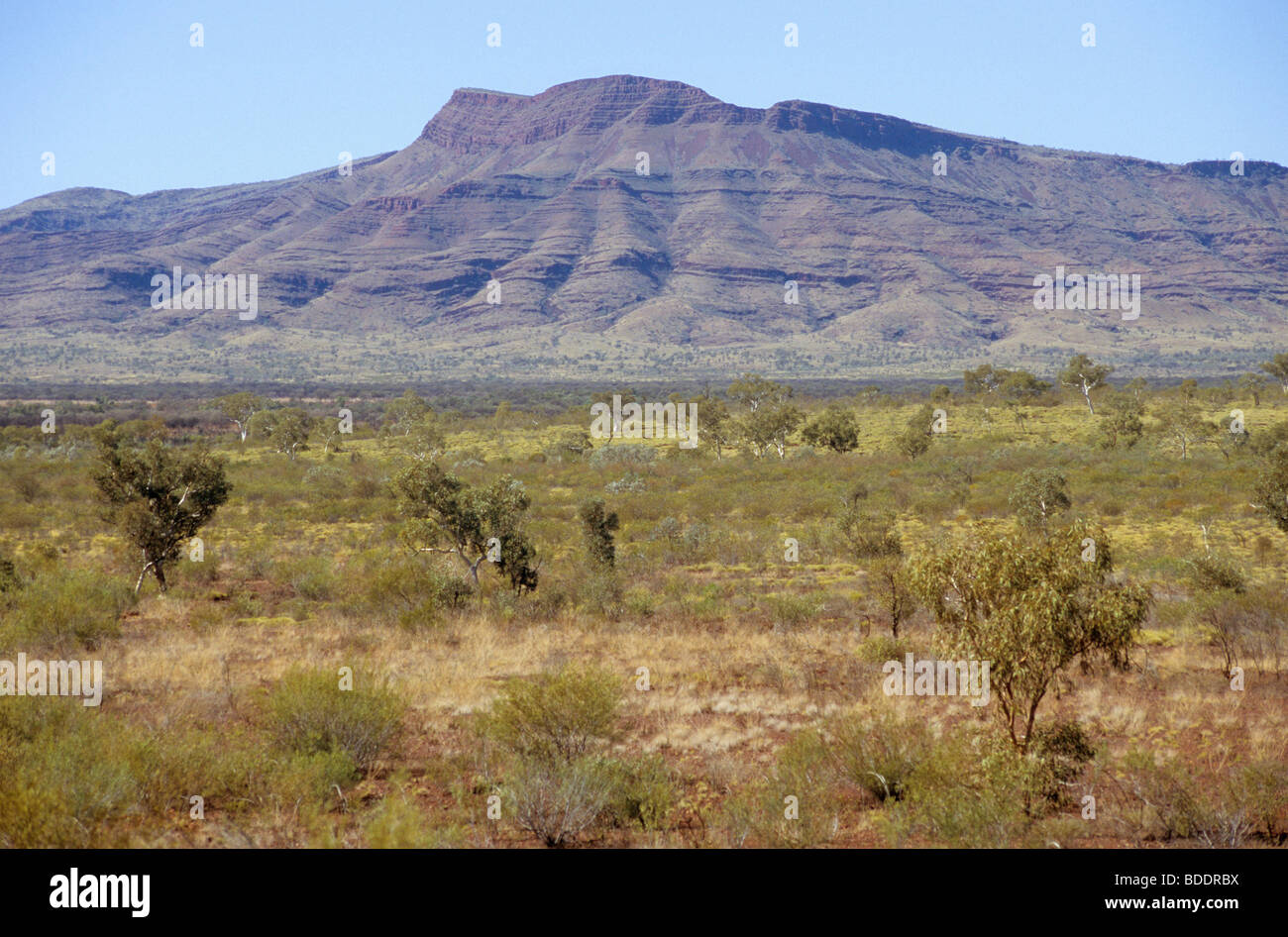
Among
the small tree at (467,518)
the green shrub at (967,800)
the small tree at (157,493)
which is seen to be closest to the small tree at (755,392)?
the small tree at (467,518)

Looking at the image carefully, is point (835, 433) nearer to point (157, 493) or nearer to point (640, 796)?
point (157, 493)

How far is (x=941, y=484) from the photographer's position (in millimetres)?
38875

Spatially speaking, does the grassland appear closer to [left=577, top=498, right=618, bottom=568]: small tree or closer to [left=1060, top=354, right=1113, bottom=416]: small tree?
[left=577, top=498, right=618, bottom=568]: small tree

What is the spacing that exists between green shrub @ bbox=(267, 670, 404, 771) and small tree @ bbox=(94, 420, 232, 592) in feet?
39.4

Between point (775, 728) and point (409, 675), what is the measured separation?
556cm

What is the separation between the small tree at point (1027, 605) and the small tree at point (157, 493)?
17.1 metres

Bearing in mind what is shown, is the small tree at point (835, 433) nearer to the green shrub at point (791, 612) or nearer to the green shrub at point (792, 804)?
the green shrub at point (791, 612)

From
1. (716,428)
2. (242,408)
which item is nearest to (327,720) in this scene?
(716,428)

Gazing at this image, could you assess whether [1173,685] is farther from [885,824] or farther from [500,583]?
[500,583]

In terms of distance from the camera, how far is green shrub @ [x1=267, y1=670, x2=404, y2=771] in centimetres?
933

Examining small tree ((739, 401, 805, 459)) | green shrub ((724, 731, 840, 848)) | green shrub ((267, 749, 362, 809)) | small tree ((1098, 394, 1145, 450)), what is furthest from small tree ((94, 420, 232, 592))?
small tree ((1098, 394, 1145, 450))

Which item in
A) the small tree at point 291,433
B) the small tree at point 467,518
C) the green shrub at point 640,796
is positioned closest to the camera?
the green shrub at point 640,796

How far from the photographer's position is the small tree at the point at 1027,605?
27.2ft

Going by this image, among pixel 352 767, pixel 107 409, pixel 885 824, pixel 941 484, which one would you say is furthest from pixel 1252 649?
pixel 107 409
